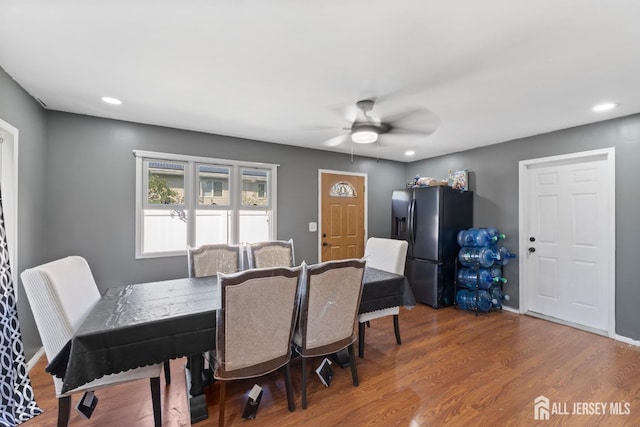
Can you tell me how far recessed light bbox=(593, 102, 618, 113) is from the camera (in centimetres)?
269

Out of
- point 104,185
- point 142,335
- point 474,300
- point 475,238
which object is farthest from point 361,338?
point 104,185

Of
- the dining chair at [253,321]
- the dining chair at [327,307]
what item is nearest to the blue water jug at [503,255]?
the dining chair at [327,307]

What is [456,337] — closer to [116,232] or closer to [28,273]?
[28,273]

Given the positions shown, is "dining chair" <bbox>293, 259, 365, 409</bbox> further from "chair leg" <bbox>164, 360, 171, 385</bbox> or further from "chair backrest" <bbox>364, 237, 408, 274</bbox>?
"chair leg" <bbox>164, 360, 171, 385</bbox>

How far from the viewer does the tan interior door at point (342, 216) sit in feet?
15.3

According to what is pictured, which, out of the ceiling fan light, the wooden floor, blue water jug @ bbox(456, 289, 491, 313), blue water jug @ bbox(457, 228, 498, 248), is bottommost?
the wooden floor

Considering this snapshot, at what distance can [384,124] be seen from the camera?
3193 millimetres

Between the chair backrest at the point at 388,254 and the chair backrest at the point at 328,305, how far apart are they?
808 mm

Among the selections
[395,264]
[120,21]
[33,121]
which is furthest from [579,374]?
[33,121]

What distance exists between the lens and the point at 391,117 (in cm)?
301

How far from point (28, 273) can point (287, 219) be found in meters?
2.98

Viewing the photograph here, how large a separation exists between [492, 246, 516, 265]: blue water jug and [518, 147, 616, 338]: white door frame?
0.13 metres

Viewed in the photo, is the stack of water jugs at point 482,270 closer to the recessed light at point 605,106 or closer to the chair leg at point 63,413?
the recessed light at point 605,106

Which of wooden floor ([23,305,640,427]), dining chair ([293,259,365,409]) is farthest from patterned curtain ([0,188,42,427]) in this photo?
dining chair ([293,259,365,409])
